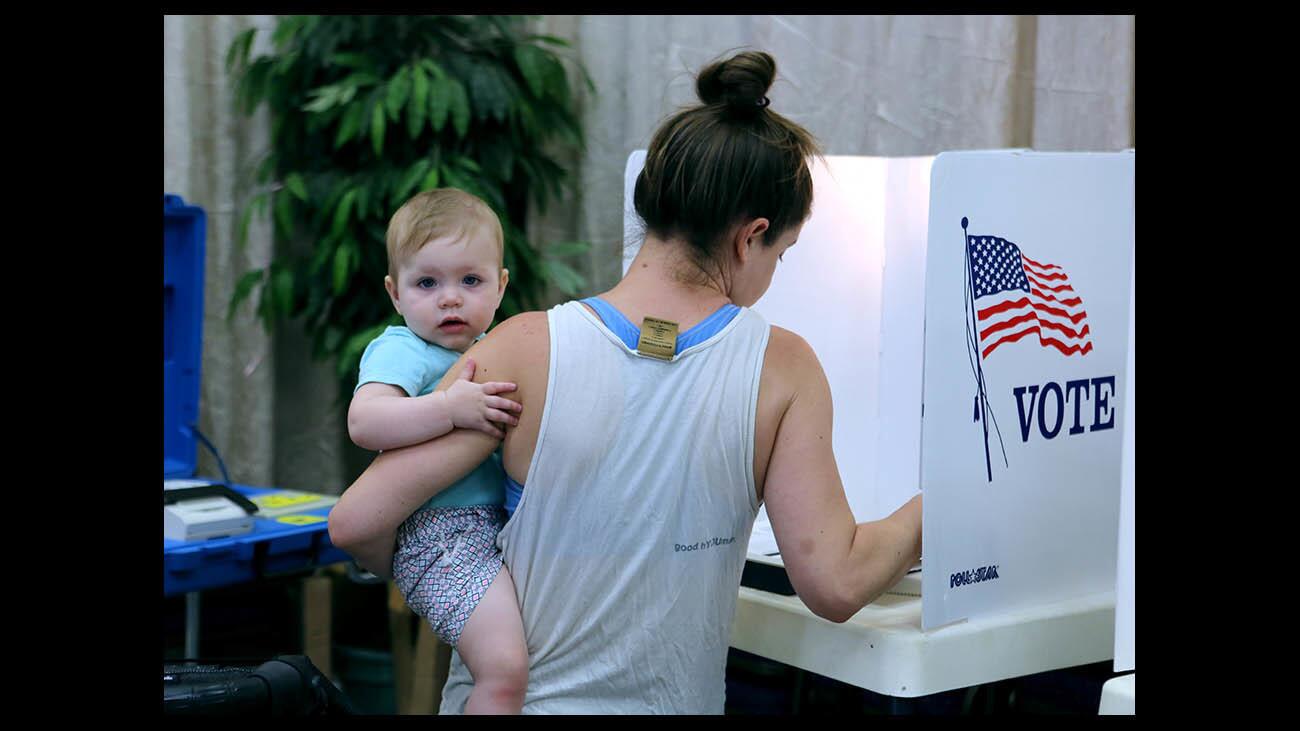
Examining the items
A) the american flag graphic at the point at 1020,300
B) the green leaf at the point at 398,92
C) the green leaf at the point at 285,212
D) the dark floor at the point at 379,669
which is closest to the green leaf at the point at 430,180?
the green leaf at the point at 398,92

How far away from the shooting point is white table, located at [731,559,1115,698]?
1.29 m

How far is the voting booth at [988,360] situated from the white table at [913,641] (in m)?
0.03

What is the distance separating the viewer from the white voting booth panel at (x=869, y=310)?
165cm

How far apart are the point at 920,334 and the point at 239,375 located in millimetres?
1890

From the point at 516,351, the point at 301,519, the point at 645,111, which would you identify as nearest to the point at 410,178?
the point at 645,111

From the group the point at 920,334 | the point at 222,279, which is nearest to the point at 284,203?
the point at 222,279

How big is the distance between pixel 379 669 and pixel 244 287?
873 mm

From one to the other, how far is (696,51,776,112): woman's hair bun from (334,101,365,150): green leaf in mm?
1578

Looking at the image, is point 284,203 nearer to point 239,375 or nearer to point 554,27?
point 239,375

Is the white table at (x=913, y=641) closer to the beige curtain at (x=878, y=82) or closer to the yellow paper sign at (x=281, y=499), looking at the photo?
the yellow paper sign at (x=281, y=499)

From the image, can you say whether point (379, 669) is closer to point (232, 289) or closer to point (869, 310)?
point (232, 289)

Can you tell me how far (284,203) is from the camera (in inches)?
109

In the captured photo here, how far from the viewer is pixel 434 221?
1341 millimetres

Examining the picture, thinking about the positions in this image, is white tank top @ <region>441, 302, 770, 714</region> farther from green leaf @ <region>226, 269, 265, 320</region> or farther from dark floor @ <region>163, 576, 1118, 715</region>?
green leaf @ <region>226, 269, 265, 320</region>
